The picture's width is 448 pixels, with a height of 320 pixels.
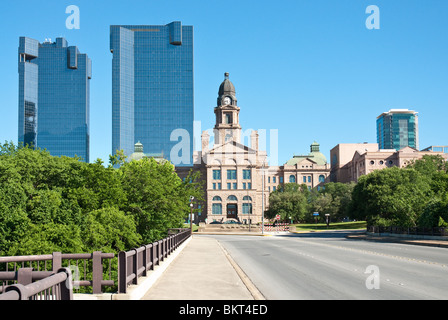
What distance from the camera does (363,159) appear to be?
464 ft

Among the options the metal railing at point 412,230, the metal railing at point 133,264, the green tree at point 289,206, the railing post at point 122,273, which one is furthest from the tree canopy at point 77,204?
the green tree at point 289,206

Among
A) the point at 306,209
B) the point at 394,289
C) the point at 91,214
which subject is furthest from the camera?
the point at 306,209

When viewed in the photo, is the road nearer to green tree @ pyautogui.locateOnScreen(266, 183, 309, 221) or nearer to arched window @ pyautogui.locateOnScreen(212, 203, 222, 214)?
green tree @ pyautogui.locateOnScreen(266, 183, 309, 221)

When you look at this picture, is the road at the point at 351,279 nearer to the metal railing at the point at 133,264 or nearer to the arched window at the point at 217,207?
the metal railing at the point at 133,264

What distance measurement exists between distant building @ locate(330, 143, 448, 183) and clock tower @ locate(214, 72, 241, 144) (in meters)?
33.1

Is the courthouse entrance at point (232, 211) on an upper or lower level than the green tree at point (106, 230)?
lower

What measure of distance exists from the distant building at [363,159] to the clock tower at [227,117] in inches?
1302

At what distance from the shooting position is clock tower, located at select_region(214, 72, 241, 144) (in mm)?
127000

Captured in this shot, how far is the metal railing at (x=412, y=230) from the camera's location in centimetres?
4072

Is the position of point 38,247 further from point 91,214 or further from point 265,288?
point 265,288
